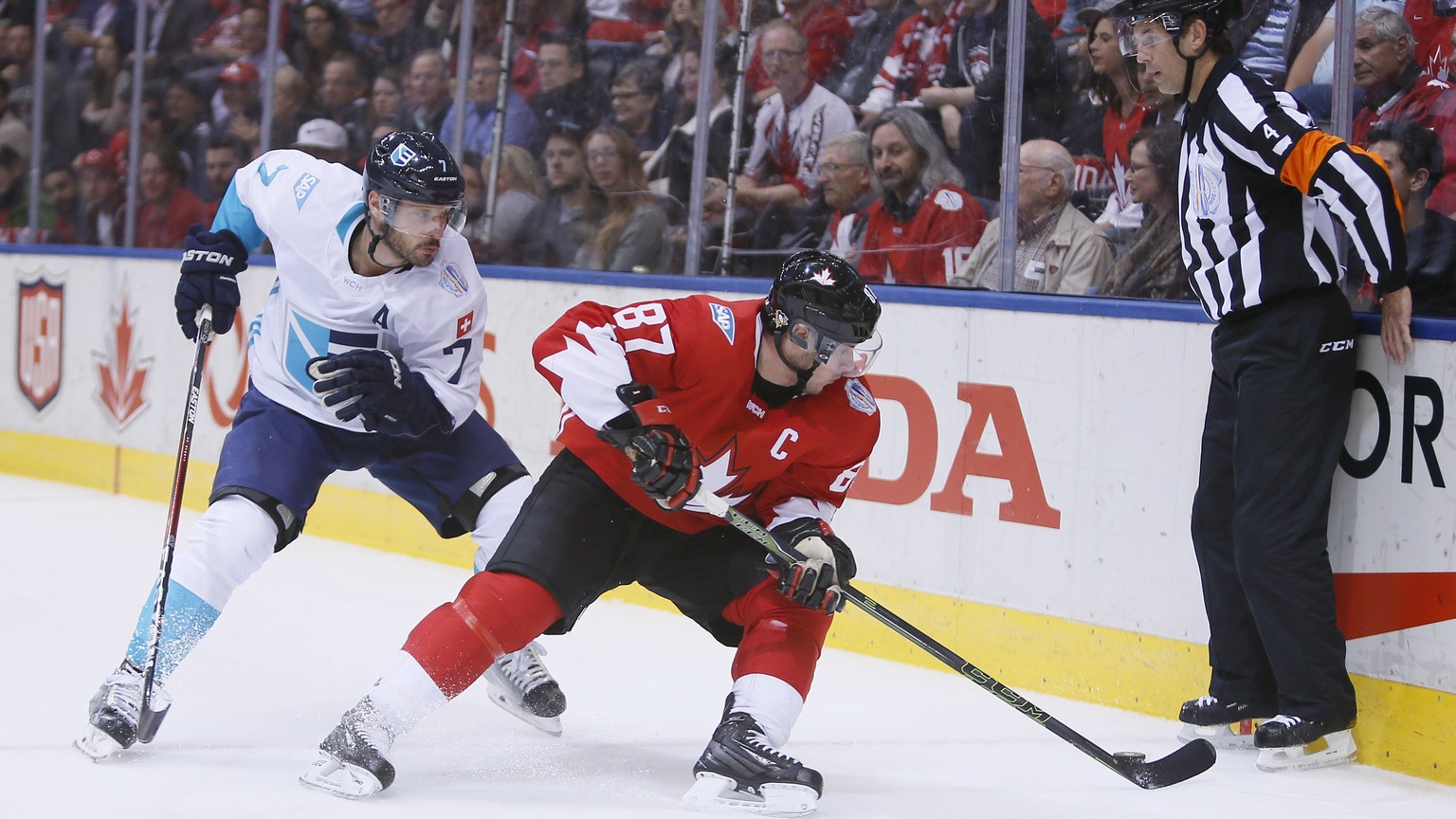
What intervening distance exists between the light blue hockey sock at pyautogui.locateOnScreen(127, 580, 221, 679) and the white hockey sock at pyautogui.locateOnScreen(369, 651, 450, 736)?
0.45 m

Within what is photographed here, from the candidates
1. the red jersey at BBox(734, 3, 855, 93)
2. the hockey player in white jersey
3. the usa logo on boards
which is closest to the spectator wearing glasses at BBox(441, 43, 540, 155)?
the red jersey at BBox(734, 3, 855, 93)

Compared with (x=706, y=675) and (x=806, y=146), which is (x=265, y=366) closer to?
(x=706, y=675)

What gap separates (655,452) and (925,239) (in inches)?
76.7

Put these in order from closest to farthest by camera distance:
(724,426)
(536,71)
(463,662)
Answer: (463,662) < (724,426) < (536,71)

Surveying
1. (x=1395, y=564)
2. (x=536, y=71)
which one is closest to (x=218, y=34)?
(x=536, y=71)

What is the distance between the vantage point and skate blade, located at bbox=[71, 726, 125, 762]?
9.35ft

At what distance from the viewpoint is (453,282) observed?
10.4 feet

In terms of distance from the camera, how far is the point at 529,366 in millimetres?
5234

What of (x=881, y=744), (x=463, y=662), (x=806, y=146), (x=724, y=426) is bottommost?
(x=881, y=744)

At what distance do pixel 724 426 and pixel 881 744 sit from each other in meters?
0.90

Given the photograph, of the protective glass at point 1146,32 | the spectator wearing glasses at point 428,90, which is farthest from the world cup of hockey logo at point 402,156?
the spectator wearing glasses at point 428,90

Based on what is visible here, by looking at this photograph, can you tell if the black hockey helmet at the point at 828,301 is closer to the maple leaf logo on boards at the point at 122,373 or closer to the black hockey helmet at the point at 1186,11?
the black hockey helmet at the point at 1186,11

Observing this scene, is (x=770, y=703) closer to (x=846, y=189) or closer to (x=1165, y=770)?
(x=1165, y=770)

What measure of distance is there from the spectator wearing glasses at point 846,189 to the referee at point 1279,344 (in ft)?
4.49
